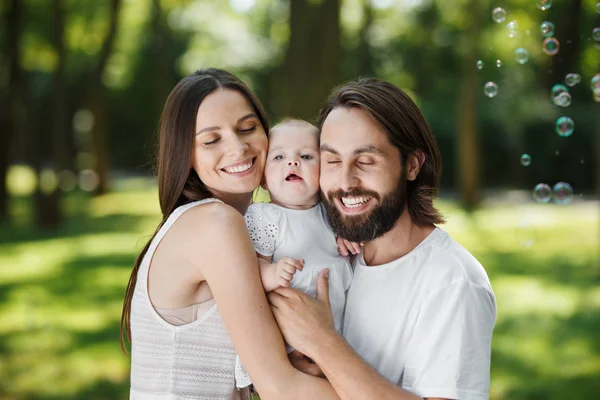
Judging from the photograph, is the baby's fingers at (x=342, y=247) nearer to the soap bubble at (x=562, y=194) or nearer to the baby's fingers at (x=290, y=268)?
the baby's fingers at (x=290, y=268)

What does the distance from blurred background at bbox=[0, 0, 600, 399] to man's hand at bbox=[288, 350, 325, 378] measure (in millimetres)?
1644

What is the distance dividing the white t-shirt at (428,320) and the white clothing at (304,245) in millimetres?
63

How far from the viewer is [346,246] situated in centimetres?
290

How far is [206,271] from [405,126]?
94 cm

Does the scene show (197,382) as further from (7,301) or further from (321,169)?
(7,301)

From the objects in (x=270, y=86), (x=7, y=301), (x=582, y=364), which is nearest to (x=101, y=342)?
(x=7, y=301)

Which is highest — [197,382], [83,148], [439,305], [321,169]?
[321,169]

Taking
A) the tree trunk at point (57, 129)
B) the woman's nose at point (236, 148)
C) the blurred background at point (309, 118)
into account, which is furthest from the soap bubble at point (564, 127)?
the tree trunk at point (57, 129)

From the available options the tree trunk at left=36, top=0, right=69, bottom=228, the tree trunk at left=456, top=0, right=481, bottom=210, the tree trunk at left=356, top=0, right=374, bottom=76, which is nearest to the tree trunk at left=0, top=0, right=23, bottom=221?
the tree trunk at left=36, top=0, right=69, bottom=228

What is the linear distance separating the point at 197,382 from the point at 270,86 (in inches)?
1227

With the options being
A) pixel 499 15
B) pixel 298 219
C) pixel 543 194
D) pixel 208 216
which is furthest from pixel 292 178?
pixel 543 194

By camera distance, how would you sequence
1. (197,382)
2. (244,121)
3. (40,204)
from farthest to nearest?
(40,204) < (244,121) < (197,382)

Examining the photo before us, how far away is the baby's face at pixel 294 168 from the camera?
2926 mm

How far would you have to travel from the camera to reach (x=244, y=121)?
9.65 ft
